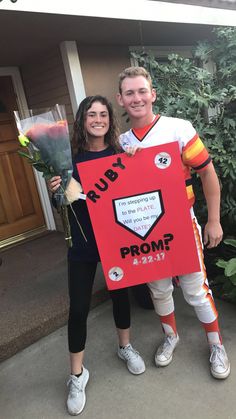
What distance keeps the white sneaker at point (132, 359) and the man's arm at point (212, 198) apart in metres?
0.92

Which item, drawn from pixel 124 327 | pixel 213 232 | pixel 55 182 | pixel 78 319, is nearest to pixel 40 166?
pixel 55 182

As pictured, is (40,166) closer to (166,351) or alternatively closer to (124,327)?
(124,327)

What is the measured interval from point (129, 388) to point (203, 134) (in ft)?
7.37

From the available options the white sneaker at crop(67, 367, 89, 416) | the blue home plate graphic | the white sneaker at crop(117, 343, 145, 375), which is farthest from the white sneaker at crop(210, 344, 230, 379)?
the blue home plate graphic

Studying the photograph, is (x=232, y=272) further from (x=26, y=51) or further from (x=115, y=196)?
(x=26, y=51)

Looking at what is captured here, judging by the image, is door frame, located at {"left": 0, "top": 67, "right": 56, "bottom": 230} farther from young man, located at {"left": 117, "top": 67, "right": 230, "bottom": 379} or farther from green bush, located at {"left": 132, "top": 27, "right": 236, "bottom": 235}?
young man, located at {"left": 117, "top": 67, "right": 230, "bottom": 379}

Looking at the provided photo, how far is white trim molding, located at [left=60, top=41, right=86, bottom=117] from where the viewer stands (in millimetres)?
Answer: 3516

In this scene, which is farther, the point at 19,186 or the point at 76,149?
the point at 19,186

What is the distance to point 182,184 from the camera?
6.13 feet

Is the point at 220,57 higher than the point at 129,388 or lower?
higher

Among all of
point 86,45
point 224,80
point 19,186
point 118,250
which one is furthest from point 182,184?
point 19,186

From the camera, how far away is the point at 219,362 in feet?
7.06

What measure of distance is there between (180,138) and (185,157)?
0.11m

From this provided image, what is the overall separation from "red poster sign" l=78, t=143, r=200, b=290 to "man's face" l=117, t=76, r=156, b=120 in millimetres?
224
